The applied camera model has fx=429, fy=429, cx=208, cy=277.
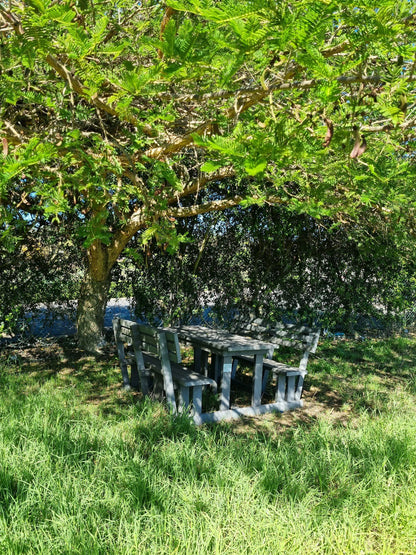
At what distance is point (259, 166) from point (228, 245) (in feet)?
22.4

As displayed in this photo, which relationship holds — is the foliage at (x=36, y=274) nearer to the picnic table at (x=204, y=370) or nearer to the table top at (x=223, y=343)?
the picnic table at (x=204, y=370)

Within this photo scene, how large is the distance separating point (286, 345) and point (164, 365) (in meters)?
1.96

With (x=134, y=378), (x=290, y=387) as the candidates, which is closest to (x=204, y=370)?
(x=134, y=378)

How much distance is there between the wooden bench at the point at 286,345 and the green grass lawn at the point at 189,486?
0.81 meters

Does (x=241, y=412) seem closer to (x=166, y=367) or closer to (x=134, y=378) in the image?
(x=166, y=367)

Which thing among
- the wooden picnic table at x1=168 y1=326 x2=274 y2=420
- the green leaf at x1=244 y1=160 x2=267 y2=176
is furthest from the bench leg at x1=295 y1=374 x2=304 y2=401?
the green leaf at x1=244 y1=160 x2=267 y2=176

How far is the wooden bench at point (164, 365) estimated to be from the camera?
4141 mm

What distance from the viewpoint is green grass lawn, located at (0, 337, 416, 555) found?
2.18 m

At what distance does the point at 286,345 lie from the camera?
5.49 meters

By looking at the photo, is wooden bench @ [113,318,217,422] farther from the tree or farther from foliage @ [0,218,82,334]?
foliage @ [0,218,82,334]

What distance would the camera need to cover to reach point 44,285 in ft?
22.6

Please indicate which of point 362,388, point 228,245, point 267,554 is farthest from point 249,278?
point 267,554

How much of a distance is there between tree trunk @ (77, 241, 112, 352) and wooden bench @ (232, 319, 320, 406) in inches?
84.3

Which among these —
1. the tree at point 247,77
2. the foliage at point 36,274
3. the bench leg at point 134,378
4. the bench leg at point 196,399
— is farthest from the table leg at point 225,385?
the foliage at point 36,274
